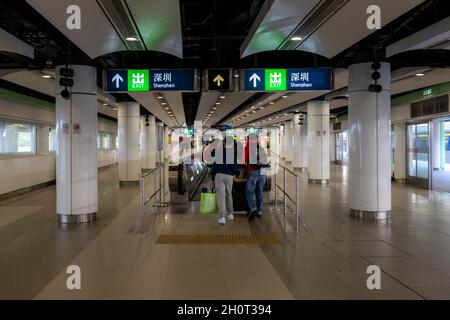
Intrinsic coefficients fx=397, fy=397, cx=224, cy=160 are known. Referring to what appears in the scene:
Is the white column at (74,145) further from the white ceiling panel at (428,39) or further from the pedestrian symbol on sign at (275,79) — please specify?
the white ceiling panel at (428,39)

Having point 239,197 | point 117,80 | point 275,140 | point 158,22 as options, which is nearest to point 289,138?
point 275,140

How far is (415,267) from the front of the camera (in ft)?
17.4

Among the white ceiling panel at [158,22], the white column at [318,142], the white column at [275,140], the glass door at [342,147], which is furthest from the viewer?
the white column at [275,140]

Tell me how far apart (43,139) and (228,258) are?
12741 mm

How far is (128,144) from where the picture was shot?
16484 millimetres

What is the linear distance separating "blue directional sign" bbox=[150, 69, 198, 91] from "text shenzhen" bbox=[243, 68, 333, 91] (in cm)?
124

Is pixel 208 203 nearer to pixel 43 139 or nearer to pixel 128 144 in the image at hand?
pixel 128 144

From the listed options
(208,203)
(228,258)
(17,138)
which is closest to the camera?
(228,258)

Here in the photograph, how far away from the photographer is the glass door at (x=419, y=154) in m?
14.8

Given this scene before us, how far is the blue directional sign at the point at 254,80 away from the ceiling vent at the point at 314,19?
48.6 inches

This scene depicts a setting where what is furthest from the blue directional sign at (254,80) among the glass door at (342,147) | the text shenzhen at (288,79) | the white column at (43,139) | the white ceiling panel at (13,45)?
the glass door at (342,147)

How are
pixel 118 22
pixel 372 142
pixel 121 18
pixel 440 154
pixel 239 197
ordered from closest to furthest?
pixel 121 18
pixel 118 22
pixel 372 142
pixel 239 197
pixel 440 154

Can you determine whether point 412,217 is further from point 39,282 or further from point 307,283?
point 39,282
